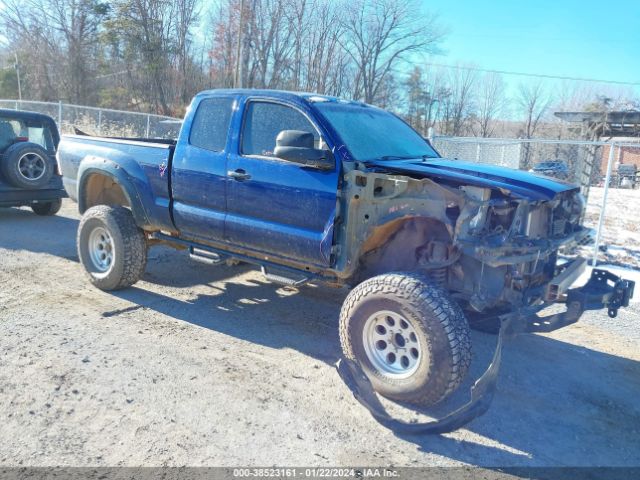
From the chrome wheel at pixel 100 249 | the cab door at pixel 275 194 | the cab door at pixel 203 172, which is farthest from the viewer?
the chrome wheel at pixel 100 249

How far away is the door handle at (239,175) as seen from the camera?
15.1 ft

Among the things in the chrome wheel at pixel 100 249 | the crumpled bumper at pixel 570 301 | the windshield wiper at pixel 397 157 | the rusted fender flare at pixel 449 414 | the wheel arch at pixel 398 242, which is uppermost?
the windshield wiper at pixel 397 157

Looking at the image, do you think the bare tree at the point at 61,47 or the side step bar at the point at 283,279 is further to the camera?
the bare tree at the point at 61,47

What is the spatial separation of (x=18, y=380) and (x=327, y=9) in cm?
3494

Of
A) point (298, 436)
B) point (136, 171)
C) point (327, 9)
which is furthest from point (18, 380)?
point (327, 9)

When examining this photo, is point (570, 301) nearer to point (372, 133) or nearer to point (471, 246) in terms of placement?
point (471, 246)

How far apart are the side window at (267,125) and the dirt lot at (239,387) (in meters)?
1.67

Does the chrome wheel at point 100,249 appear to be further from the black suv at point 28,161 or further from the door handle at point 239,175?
the black suv at point 28,161

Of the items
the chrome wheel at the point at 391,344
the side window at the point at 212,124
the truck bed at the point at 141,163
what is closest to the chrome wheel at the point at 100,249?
the truck bed at the point at 141,163

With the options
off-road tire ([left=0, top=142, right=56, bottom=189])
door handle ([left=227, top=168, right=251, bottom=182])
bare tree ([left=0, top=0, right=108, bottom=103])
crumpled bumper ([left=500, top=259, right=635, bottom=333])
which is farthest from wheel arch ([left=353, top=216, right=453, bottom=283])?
bare tree ([left=0, top=0, right=108, bottom=103])

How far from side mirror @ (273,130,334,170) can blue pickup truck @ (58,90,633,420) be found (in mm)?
11

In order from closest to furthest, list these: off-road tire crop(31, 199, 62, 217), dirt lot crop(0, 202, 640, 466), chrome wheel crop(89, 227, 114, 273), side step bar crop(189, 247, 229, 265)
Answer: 1. dirt lot crop(0, 202, 640, 466)
2. side step bar crop(189, 247, 229, 265)
3. chrome wheel crop(89, 227, 114, 273)
4. off-road tire crop(31, 199, 62, 217)

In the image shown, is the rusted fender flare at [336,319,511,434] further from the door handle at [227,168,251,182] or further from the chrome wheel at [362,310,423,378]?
the door handle at [227,168,251,182]

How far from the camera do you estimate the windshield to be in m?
4.39
